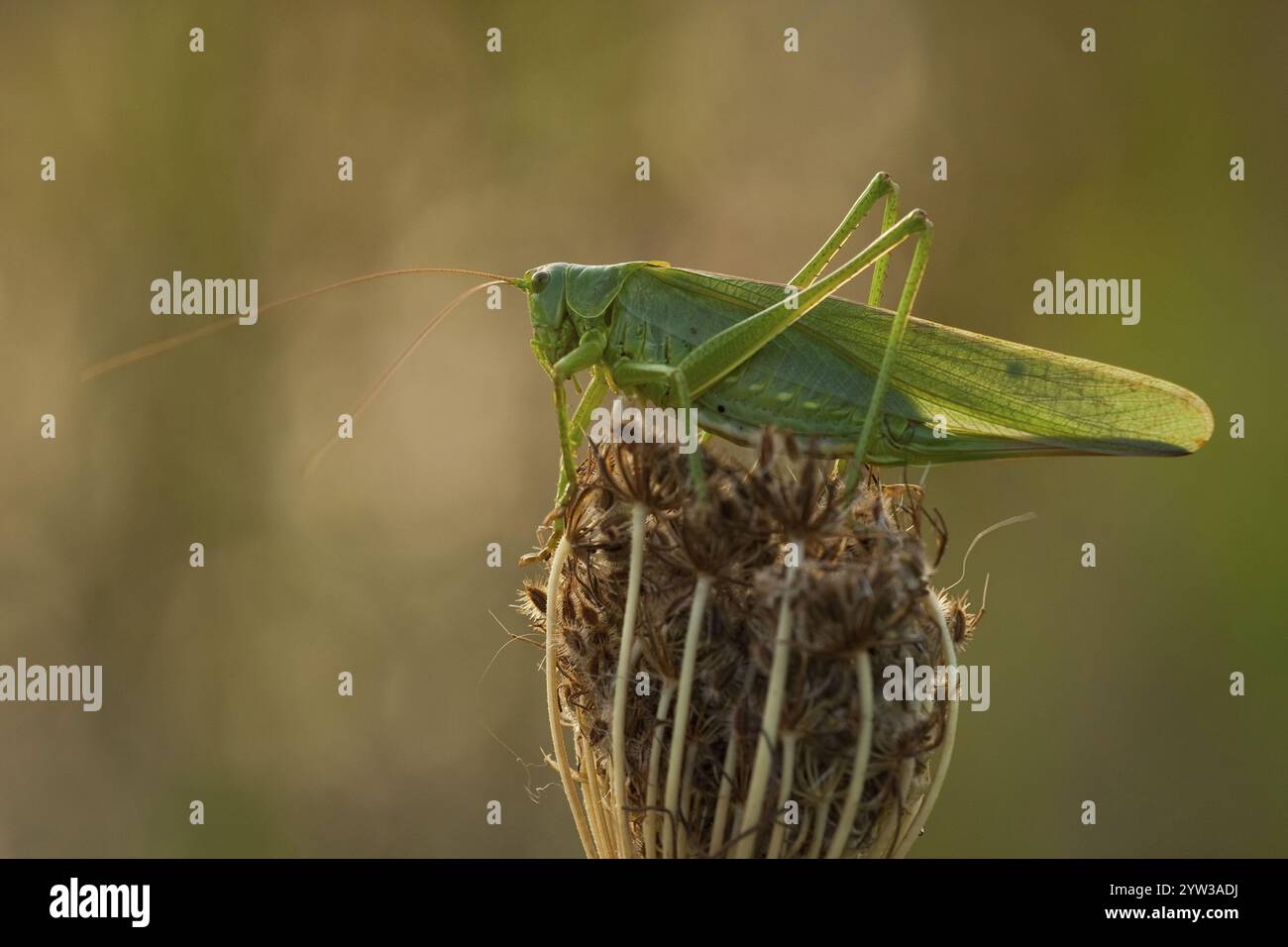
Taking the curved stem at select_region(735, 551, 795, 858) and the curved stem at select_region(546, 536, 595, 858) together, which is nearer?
the curved stem at select_region(735, 551, 795, 858)

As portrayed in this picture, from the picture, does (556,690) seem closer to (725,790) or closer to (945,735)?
(725,790)

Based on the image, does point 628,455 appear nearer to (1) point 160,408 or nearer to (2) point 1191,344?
(1) point 160,408

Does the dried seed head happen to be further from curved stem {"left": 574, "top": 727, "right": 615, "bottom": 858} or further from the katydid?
the katydid

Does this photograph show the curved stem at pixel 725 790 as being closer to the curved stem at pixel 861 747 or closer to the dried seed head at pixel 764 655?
the dried seed head at pixel 764 655

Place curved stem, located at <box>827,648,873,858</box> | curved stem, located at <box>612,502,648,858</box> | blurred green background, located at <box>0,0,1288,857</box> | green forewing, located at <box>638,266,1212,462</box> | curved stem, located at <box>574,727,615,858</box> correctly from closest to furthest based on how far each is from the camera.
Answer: curved stem, located at <box>827,648,873,858</box> → curved stem, located at <box>612,502,648,858</box> → curved stem, located at <box>574,727,615,858</box> → green forewing, located at <box>638,266,1212,462</box> → blurred green background, located at <box>0,0,1288,857</box>

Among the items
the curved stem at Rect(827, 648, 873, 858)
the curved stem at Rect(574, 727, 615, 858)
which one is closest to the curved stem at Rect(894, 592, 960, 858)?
the curved stem at Rect(827, 648, 873, 858)

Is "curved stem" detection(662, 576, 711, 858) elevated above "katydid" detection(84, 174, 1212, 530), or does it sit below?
below
